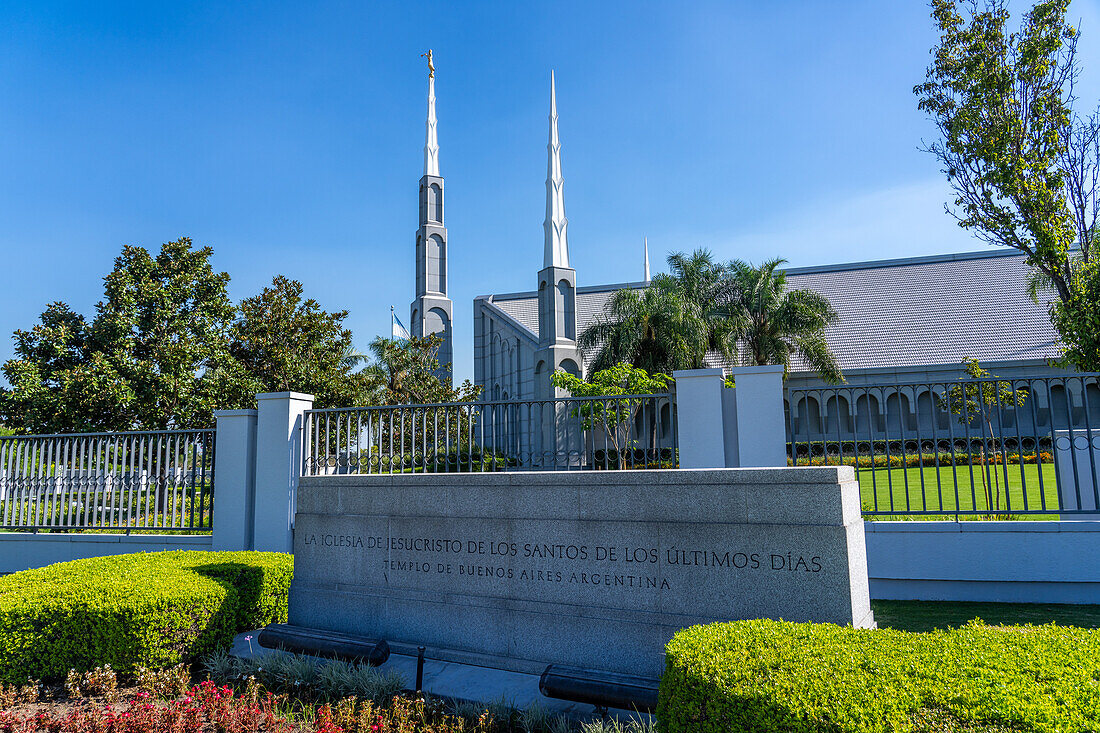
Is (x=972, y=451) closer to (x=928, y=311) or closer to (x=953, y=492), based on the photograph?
(x=953, y=492)

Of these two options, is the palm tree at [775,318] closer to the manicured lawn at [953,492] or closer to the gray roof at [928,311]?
the gray roof at [928,311]

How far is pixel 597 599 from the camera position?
5.14 m

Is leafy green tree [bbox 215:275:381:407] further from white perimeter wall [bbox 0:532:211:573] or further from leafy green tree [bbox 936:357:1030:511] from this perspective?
leafy green tree [bbox 936:357:1030:511]

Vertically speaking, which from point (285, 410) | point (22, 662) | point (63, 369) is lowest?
point (22, 662)

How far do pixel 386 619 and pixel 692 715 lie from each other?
12.0 ft

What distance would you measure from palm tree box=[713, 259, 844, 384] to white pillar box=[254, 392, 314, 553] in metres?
22.7

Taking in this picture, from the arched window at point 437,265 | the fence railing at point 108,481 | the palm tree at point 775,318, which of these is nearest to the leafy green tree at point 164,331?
the fence railing at point 108,481

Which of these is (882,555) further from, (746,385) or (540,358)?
(540,358)

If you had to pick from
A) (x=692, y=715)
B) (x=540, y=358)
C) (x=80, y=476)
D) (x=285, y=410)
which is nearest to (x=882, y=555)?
→ (x=692, y=715)

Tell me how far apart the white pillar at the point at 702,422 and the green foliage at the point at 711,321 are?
18820mm

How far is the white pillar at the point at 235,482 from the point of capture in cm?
916

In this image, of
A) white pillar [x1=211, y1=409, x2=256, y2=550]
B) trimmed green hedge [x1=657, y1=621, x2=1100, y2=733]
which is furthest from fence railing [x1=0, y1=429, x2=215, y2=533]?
trimmed green hedge [x1=657, y1=621, x2=1100, y2=733]

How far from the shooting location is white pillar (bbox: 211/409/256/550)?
9.16 metres

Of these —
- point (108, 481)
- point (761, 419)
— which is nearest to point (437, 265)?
point (108, 481)
